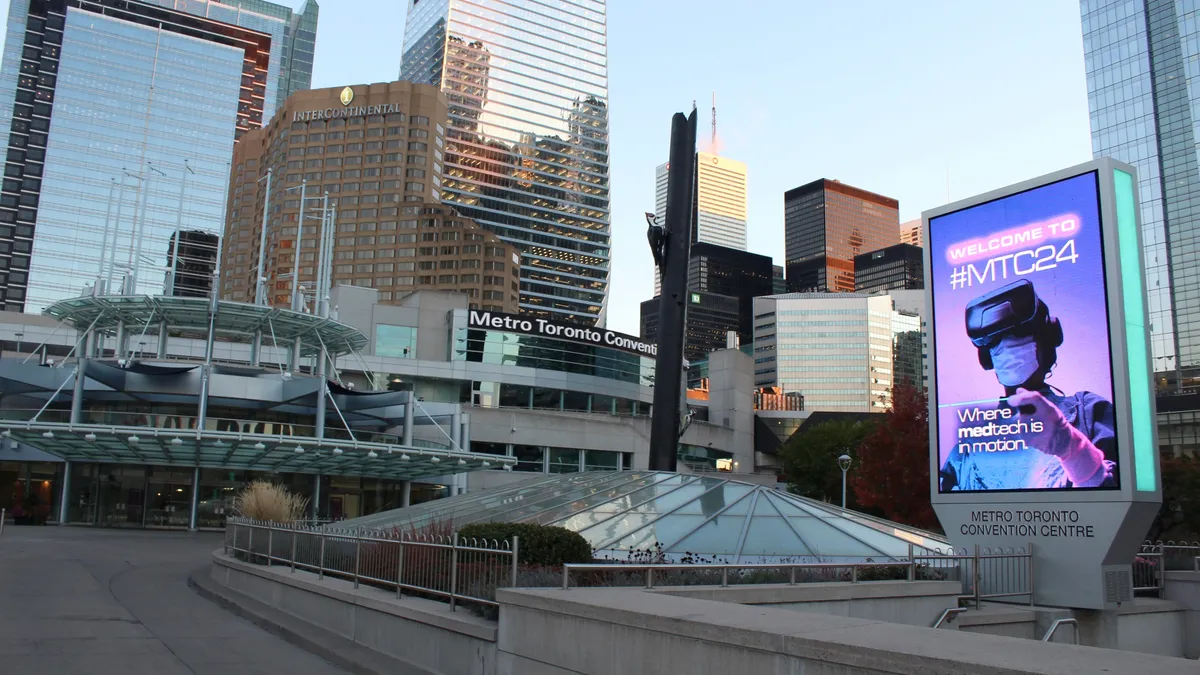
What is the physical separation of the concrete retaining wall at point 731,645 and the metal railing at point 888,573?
7.37 ft

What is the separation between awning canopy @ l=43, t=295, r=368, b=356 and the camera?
48375 mm

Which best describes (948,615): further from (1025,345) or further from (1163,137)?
(1163,137)

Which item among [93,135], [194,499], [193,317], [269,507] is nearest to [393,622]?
[269,507]

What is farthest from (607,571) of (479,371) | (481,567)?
(479,371)

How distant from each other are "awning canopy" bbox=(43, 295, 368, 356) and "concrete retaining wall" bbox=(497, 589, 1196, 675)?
41547 mm

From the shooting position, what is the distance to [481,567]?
11.6 metres

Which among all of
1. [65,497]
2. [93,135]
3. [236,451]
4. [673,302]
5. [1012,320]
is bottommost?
[65,497]

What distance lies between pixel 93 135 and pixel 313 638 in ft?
651

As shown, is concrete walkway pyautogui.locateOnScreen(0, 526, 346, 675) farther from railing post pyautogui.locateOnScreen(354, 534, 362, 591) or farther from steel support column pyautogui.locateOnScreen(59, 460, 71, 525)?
steel support column pyautogui.locateOnScreen(59, 460, 71, 525)

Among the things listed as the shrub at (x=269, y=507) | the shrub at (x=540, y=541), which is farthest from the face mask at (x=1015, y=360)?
the shrub at (x=269, y=507)

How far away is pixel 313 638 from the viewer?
1366 centimetres

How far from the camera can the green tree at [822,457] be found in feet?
236

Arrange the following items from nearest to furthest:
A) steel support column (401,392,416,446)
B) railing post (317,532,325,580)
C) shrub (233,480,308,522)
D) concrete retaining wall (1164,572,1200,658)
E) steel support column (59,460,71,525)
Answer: railing post (317,532,325,580) < concrete retaining wall (1164,572,1200,658) < shrub (233,480,308,522) < steel support column (59,460,71,525) < steel support column (401,392,416,446)

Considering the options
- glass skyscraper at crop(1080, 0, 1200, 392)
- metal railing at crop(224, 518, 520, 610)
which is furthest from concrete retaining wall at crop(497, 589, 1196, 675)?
→ glass skyscraper at crop(1080, 0, 1200, 392)
